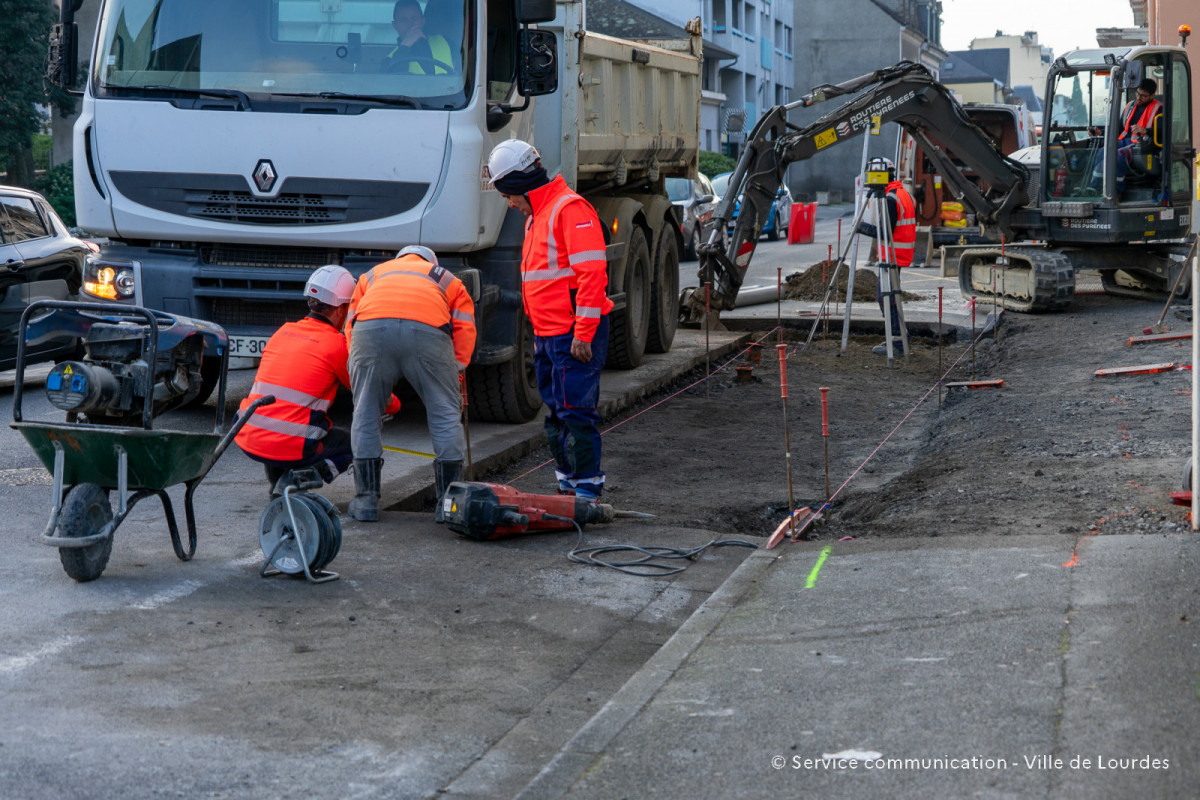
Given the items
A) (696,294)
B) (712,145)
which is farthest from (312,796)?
(712,145)

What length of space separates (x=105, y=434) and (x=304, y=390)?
1.34m

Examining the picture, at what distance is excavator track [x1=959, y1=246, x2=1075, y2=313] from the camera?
16.3 meters

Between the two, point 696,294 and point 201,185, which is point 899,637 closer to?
point 201,185

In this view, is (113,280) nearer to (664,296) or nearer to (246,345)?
(246,345)

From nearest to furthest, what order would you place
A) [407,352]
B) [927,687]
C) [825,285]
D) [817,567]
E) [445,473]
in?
[927,687] → [817,567] → [407,352] → [445,473] → [825,285]

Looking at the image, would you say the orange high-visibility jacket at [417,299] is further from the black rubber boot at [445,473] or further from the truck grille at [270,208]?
the truck grille at [270,208]

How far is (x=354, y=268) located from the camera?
8.46 m

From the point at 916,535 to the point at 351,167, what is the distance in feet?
13.8

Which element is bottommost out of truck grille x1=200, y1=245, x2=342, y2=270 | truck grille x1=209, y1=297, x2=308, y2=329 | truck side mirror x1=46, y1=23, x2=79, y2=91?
truck grille x1=209, y1=297, x2=308, y2=329

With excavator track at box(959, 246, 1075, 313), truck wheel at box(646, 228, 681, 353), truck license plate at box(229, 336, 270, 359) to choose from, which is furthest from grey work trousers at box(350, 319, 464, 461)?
excavator track at box(959, 246, 1075, 313)

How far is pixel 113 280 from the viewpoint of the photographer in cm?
873

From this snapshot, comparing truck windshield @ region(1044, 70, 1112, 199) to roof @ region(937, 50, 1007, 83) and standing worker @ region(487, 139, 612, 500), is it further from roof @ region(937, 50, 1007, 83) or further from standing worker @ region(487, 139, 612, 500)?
roof @ region(937, 50, 1007, 83)

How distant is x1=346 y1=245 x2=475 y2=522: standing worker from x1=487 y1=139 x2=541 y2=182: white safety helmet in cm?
58

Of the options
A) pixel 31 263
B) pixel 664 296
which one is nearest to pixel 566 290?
pixel 31 263
